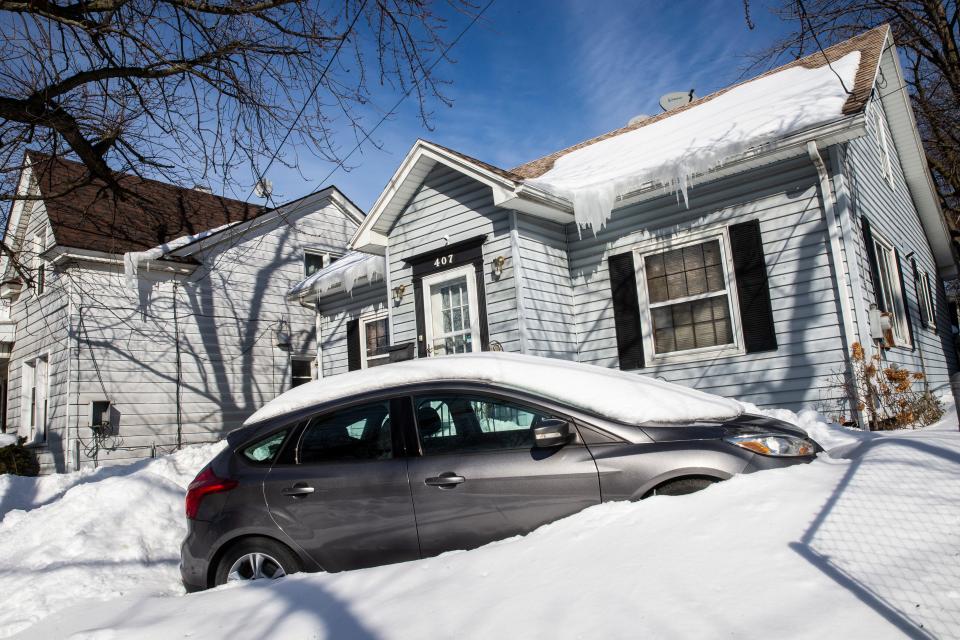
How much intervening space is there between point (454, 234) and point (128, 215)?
9993mm

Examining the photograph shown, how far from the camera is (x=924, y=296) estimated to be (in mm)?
13133

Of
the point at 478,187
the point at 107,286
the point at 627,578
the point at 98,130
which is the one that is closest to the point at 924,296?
the point at 478,187

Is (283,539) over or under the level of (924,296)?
under

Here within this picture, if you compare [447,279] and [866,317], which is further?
[447,279]

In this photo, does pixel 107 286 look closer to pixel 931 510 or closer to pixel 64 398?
pixel 64 398

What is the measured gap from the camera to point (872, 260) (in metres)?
9.10

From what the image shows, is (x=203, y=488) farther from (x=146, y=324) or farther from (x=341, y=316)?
(x=146, y=324)

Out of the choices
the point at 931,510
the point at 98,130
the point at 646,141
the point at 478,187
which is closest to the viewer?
the point at 931,510

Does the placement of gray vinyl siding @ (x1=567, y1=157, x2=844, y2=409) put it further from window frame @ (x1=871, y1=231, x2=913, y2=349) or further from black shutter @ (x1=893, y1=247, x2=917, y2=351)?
black shutter @ (x1=893, y1=247, x2=917, y2=351)

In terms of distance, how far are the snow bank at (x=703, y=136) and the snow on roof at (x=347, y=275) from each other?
12.2 ft

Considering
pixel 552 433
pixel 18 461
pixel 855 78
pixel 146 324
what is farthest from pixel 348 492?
pixel 18 461

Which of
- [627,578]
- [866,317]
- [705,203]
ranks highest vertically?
[705,203]

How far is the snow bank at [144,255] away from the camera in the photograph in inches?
555

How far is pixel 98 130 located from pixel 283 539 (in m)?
5.89
